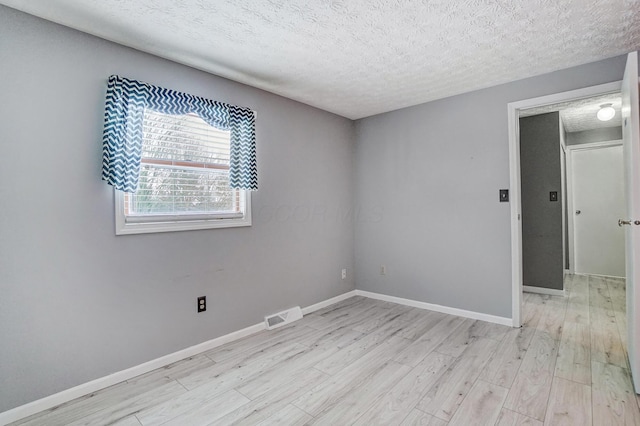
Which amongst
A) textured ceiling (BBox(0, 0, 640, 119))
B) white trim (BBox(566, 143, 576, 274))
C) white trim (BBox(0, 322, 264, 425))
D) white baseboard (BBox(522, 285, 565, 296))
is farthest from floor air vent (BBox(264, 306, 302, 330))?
white trim (BBox(566, 143, 576, 274))

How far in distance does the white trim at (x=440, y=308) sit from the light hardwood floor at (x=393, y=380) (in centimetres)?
10

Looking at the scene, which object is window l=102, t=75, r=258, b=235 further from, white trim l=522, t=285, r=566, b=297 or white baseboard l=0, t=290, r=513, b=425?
white trim l=522, t=285, r=566, b=297

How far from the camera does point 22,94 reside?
178 centimetres

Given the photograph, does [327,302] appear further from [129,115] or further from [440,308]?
[129,115]

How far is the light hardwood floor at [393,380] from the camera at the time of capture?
1.73m

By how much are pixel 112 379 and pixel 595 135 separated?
6.82 meters

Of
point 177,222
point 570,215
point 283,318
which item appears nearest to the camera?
point 177,222

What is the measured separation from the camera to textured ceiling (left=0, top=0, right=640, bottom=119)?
179 centimetres

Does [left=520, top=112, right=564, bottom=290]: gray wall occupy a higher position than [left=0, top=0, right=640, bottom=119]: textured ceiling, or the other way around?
[left=0, top=0, right=640, bottom=119]: textured ceiling

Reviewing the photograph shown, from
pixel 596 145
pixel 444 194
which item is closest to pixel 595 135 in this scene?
pixel 596 145

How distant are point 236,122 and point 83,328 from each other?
73.9 inches

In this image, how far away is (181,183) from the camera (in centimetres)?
247

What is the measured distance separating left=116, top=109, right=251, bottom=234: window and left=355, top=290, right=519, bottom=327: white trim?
200 cm

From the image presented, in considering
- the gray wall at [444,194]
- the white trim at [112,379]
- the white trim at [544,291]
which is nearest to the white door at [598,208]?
the white trim at [544,291]
